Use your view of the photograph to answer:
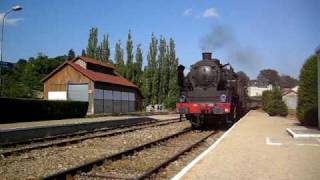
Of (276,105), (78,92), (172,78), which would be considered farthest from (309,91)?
(172,78)

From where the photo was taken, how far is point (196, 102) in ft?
71.9

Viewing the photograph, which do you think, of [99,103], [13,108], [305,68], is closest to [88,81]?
[99,103]

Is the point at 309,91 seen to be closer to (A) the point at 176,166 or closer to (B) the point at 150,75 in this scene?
(A) the point at 176,166

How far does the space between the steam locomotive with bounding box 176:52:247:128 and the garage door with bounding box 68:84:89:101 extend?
29132mm

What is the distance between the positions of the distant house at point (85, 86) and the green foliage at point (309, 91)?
1156 inches

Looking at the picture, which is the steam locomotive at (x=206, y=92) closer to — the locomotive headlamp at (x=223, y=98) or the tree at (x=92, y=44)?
the locomotive headlamp at (x=223, y=98)

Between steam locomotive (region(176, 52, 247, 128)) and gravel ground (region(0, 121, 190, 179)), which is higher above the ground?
steam locomotive (region(176, 52, 247, 128))

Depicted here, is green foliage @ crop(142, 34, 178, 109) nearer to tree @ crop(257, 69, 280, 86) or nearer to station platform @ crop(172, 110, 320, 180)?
station platform @ crop(172, 110, 320, 180)

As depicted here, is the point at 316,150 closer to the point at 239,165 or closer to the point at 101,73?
the point at 239,165

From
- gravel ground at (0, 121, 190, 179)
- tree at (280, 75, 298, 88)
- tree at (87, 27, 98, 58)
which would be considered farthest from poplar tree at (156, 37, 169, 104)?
tree at (280, 75, 298, 88)

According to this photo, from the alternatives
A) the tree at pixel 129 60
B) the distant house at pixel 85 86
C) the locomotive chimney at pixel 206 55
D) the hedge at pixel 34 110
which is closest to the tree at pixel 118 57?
the tree at pixel 129 60

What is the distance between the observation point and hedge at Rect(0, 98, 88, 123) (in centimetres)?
2881

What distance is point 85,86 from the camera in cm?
5109

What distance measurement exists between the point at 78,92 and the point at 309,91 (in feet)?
108
